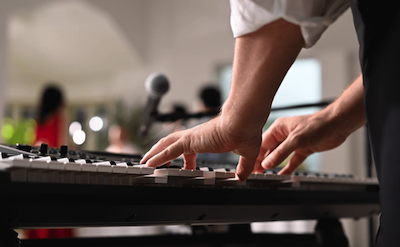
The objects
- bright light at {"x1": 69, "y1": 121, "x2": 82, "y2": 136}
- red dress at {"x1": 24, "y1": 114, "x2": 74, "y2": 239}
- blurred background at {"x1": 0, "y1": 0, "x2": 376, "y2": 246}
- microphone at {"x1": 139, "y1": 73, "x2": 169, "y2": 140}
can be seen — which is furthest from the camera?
blurred background at {"x1": 0, "y1": 0, "x2": 376, "y2": 246}

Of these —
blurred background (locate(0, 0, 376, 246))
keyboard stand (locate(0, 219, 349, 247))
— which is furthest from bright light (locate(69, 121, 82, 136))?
blurred background (locate(0, 0, 376, 246))

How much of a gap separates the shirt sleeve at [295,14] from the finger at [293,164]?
414 mm

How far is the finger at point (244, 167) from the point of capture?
26.2 inches

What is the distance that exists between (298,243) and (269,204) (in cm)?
53

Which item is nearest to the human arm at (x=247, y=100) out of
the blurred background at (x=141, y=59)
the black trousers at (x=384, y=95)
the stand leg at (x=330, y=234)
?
the black trousers at (x=384, y=95)

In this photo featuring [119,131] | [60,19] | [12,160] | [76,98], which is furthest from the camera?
[76,98]

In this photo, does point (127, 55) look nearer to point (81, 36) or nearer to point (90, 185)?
point (81, 36)

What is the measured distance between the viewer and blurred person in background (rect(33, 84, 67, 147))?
134 inches

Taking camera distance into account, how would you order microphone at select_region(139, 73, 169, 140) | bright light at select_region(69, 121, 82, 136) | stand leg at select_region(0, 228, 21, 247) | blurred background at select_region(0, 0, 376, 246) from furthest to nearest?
blurred background at select_region(0, 0, 376, 246)
bright light at select_region(69, 121, 82, 136)
microphone at select_region(139, 73, 169, 140)
stand leg at select_region(0, 228, 21, 247)

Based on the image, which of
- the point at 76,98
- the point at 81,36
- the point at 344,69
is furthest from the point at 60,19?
the point at 344,69

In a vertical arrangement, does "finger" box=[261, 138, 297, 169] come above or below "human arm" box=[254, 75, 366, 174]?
below

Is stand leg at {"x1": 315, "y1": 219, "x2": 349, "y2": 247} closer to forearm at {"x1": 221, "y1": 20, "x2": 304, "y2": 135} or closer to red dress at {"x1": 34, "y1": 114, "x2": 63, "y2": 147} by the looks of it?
forearm at {"x1": 221, "y1": 20, "x2": 304, "y2": 135}

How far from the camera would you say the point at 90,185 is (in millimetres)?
524

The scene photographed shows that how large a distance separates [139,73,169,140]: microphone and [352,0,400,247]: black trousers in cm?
84
